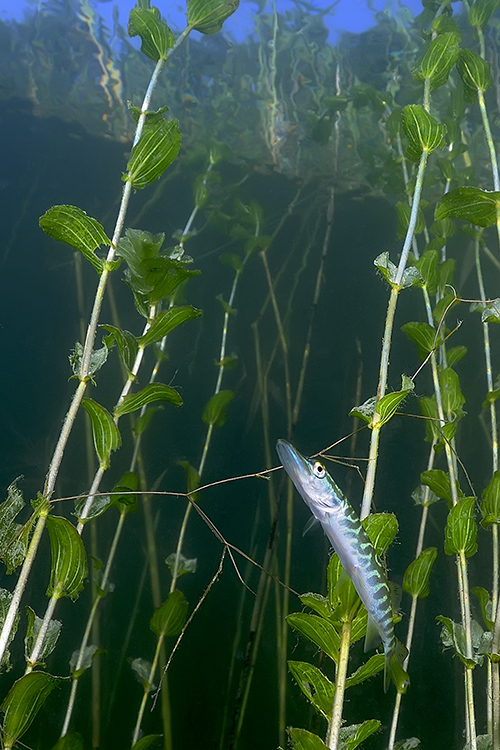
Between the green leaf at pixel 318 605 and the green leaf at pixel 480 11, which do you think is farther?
the green leaf at pixel 480 11

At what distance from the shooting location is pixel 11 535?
1594 millimetres

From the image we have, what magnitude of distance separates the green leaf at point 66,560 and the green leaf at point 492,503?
6.39 feet

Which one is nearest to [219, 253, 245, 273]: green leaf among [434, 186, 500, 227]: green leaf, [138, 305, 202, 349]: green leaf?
[434, 186, 500, 227]: green leaf

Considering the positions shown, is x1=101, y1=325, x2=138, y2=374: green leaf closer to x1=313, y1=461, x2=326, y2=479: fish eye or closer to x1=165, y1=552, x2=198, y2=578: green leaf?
x1=313, y1=461, x2=326, y2=479: fish eye

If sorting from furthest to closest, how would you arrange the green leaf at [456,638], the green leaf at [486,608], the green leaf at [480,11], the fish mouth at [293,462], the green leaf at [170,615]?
the green leaf at [480,11] → the green leaf at [170,615] → the green leaf at [486,608] → the green leaf at [456,638] → the fish mouth at [293,462]

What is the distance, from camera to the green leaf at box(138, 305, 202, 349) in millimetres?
2045

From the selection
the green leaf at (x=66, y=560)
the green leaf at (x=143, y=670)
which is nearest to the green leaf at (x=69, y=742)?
the green leaf at (x=143, y=670)

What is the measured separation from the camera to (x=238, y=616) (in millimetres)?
6070

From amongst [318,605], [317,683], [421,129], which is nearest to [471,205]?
[421,129]

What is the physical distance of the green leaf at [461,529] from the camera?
7.17 ft

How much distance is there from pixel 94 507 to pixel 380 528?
4.07 feet

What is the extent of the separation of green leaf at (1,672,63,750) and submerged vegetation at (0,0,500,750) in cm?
19

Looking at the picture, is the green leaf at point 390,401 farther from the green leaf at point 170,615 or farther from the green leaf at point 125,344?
the green leaf at point 170,615

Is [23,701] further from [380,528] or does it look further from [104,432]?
[380,528]
